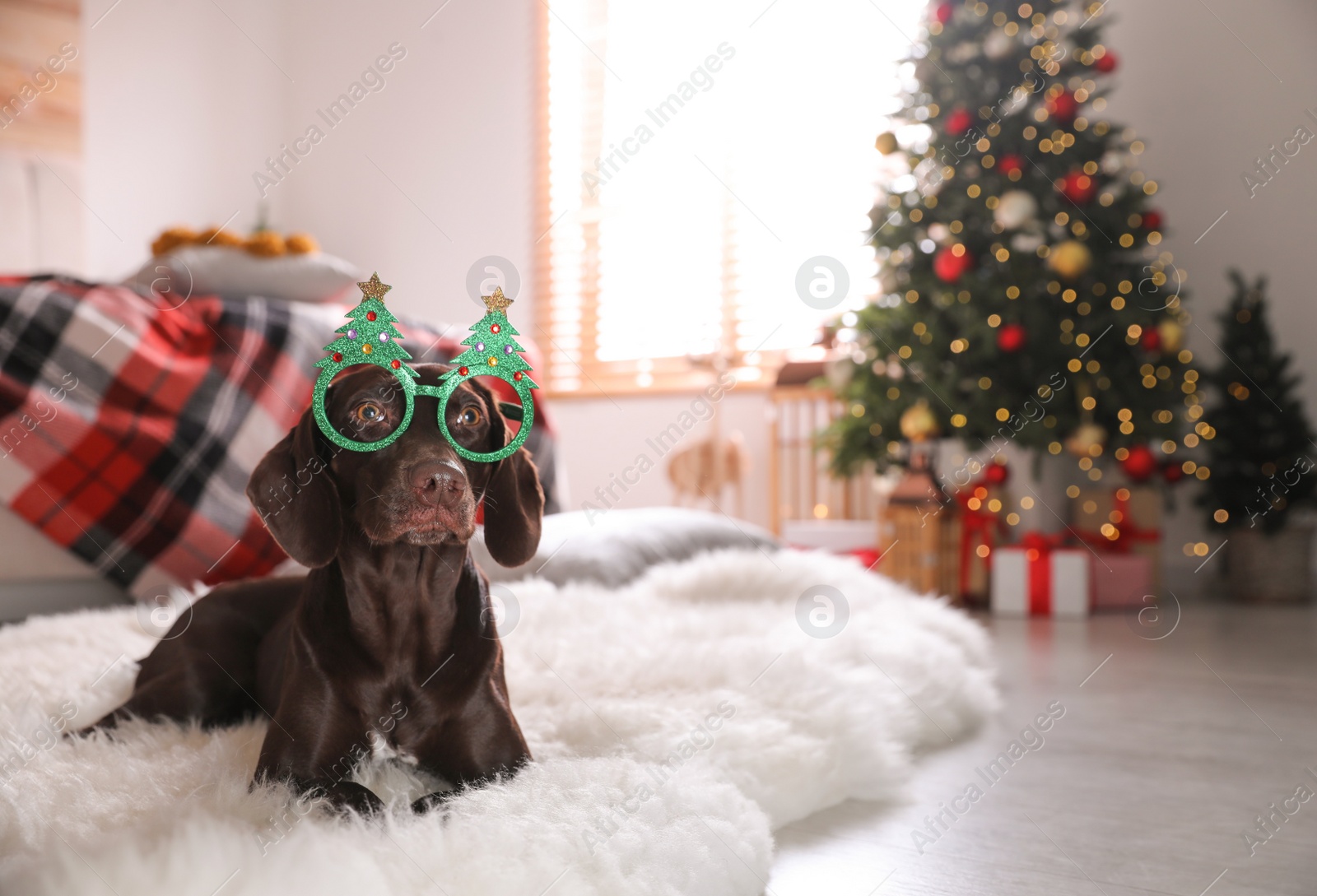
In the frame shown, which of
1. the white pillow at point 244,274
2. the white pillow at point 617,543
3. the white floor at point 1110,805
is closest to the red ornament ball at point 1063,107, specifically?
the white pillow at point 617,543

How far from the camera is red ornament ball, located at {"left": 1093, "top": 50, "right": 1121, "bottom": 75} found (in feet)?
13.2

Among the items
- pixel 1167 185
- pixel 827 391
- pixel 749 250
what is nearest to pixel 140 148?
pixel 749 250

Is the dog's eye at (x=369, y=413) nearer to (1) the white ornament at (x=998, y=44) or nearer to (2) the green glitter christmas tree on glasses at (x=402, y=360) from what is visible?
(2) the green glitter christmas tree on glasses at (x=402, y=360)

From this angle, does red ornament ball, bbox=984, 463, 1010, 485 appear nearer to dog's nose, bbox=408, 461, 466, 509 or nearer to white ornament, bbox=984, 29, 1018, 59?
white ornament, bbox=984, 29, 1018, 59

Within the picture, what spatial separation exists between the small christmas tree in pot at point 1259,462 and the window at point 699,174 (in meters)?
1.69

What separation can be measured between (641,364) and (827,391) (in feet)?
5.22

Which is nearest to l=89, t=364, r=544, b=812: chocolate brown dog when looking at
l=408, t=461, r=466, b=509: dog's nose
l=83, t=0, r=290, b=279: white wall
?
l=408, t=461, r=466, b=509: dog's nose

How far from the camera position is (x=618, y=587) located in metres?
2.22

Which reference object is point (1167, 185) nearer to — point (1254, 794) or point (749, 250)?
point (749, 250)

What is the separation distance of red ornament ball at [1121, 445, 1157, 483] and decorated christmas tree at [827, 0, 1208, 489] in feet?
0.06

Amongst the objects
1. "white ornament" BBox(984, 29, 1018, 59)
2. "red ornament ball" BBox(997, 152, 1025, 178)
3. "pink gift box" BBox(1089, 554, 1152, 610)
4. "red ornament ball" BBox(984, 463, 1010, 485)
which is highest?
"white ornament" BBox(984, 29, 1018, 59)

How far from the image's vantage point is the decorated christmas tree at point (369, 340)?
1.00 metres

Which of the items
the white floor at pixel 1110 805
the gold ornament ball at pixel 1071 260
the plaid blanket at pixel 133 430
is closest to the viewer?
the white floor at pixel 1110 805

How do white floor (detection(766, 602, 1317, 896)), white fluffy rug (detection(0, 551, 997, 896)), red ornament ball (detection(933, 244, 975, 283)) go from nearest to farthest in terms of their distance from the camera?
white fluffy rug (detection(0, 551, 997, 896))
white floor (detection(766, 602, 1317, 896))
red ornament ball (detection(933, 244, 975, 283))
